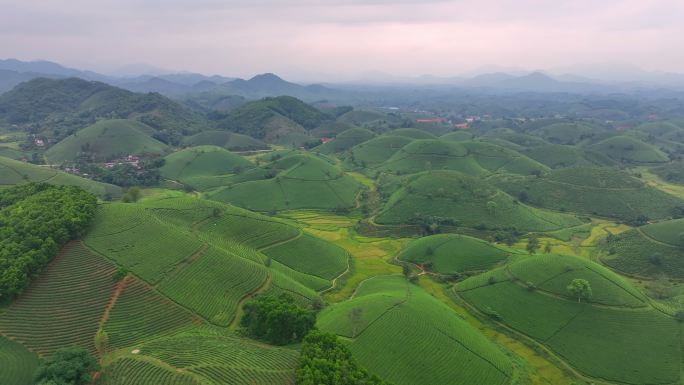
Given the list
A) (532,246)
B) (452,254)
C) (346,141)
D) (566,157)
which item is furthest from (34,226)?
(566,157)

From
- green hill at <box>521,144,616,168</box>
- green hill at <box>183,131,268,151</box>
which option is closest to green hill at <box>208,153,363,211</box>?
green hill at <box>183,131,268,151</box>

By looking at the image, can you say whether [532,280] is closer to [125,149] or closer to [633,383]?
[633,383]

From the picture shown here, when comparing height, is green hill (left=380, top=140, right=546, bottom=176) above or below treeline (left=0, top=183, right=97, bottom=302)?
below

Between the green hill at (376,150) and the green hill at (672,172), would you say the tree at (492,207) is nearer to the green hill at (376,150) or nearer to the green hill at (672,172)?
the green hill at (376,150)

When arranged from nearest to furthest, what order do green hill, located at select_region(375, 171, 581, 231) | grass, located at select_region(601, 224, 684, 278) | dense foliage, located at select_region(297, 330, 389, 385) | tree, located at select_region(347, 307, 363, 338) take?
dense foliage, located at select_region(297, 330, 389, 385), tree, located at select_region(347, 307, 363, 338), grass, located at select_region(601, 224, 684, 278), green hill, located at select_region(375, 171, 581, 231)

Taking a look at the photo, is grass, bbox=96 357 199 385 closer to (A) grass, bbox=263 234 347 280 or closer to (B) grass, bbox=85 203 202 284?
(B) grass, bbox=85 203 202 284

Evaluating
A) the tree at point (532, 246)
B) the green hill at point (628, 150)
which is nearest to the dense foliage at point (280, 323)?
the tree at point (532, 246)

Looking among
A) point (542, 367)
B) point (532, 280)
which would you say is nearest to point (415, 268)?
point (532, 280)
